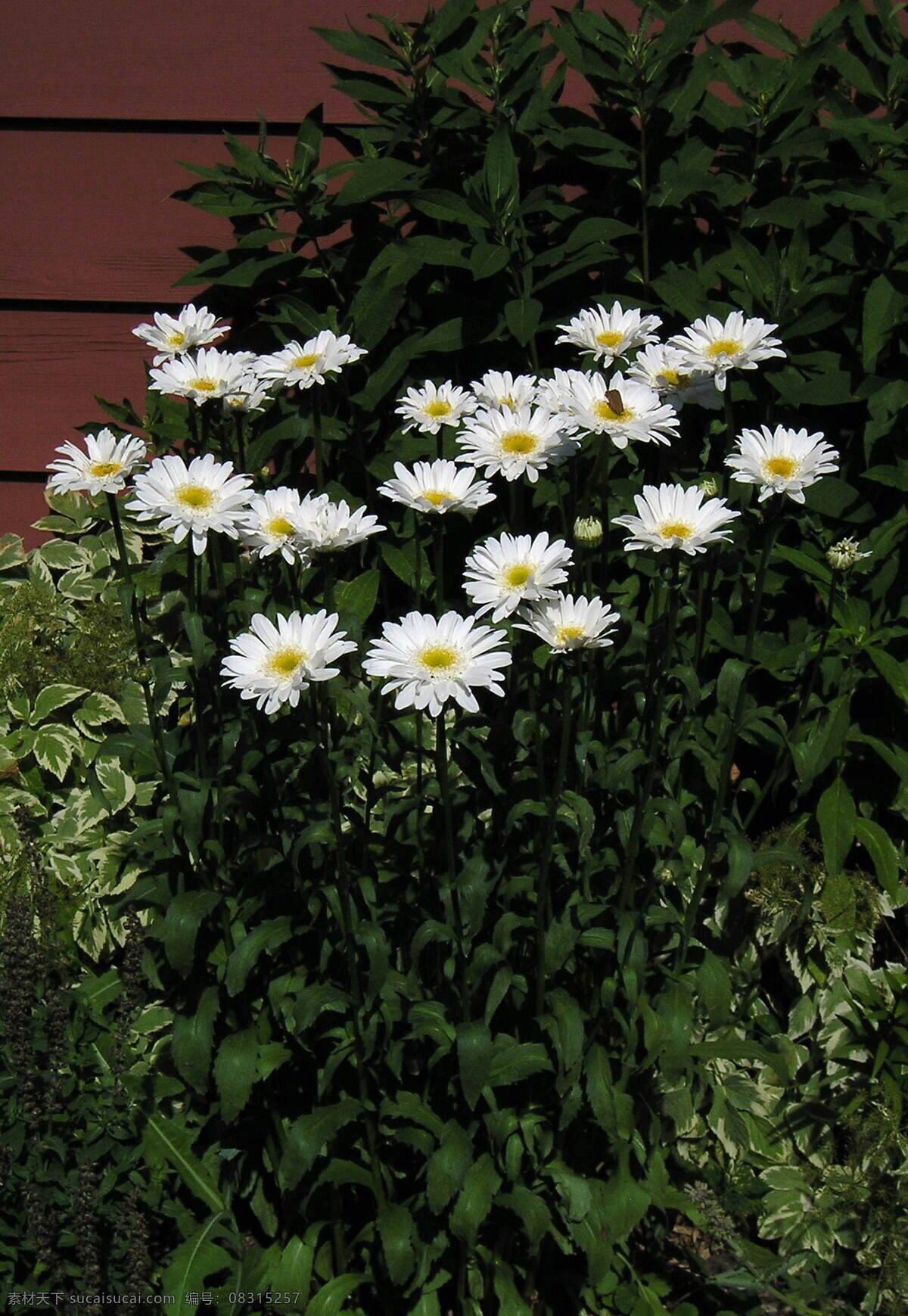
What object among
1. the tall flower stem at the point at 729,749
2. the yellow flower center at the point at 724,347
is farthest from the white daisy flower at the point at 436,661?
the yellow flower center at the point at 724,347

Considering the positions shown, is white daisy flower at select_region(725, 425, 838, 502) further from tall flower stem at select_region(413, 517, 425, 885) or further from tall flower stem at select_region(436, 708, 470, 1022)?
tall flower stem at select_region(436, 708, 470, 1022)

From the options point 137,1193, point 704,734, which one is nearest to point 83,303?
point 704,734

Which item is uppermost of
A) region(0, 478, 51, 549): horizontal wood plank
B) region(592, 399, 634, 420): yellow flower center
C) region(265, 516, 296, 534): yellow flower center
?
region(0, 478, 51, 549): horizontal wood plank

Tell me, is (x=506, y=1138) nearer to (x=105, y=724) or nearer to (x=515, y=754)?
(x=515, y=754)

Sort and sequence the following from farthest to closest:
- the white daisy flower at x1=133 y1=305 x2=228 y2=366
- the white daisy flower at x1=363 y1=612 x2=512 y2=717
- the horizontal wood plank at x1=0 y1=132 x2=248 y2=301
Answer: the horizontal wood plank at x1=0 y1=132 x2=248 y2=301, the white daisy flower at x1=133 y1=305 x2=228 y2=366, the white daisy flower at x1=363 y1=612 x2=512 y2=717

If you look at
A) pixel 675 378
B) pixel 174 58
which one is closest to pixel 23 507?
pixel 174 58

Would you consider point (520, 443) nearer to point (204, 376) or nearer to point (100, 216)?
point (204, 376)

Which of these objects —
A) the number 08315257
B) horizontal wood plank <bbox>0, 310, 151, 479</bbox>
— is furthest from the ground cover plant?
horizontal wood plank <bbox>0, 310, 151, 479</bbox>
